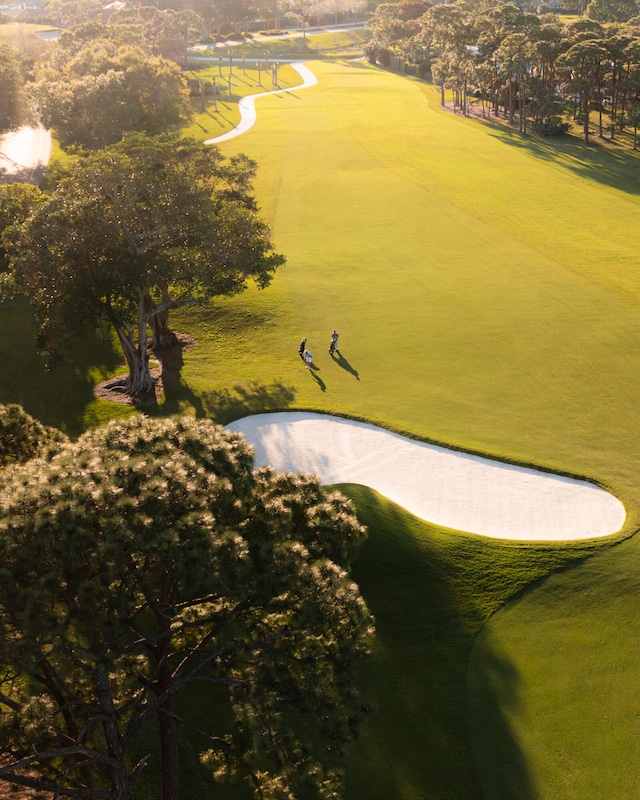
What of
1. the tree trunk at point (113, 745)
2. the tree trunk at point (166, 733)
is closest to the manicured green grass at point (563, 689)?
the tree trunk at point (166, 733)

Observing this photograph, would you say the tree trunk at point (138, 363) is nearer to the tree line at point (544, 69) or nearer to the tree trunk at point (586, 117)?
the tree line at point (544, 69)

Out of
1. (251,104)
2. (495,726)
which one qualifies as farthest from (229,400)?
(251,104)

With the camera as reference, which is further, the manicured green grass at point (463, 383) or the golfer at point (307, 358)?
the golfer at point (307, 358)

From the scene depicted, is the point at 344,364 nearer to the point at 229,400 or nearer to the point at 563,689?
the point at 229,400

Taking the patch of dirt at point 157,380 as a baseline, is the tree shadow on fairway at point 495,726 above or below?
below

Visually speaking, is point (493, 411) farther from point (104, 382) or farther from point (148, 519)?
point (148, 519)
